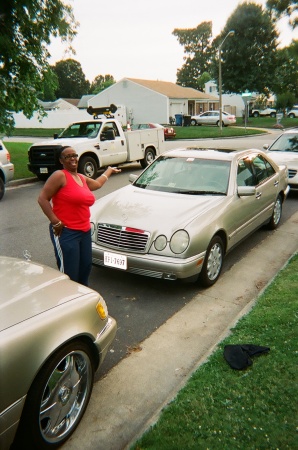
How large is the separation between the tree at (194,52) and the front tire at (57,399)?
96299mm

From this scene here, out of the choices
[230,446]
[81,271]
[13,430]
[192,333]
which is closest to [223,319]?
[192,333]

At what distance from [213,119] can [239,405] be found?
43.9m

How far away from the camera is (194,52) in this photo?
95750 millimetres

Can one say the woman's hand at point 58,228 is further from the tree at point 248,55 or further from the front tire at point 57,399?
the tree at point 248,55

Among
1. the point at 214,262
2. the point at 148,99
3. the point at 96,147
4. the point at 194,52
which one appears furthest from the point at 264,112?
the point at 214,262

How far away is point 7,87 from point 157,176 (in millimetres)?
8183

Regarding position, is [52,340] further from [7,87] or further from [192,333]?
[7,87]

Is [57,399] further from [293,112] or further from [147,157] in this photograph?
[293,112]

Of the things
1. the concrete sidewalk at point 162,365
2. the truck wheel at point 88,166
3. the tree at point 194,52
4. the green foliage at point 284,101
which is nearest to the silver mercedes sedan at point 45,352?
the concrete sidewalk at point 162,365

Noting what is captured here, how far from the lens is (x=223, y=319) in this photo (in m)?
4.44

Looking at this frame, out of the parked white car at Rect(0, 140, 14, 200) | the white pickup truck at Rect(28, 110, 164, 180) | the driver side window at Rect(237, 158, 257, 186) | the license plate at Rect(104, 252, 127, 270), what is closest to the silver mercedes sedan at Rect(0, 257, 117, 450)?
the license plate at Rect(104, 252, 127, 270)

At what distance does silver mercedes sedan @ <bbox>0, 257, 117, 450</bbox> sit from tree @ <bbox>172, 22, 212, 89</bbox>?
315 feet

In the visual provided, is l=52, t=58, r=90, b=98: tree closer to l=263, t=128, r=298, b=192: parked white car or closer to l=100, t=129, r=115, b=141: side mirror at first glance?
l=100, t=129, r=115, b=141: side mirror

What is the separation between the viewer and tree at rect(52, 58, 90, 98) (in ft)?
323
